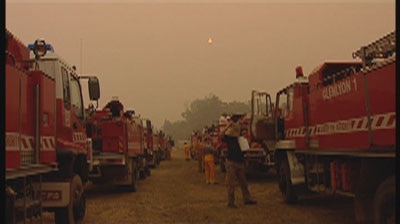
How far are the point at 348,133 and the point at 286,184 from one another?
11.6 ft

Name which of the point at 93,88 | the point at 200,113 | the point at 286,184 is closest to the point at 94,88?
the point at 93,88

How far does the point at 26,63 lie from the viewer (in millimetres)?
5969

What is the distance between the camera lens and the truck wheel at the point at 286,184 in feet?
32.1

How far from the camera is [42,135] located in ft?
18.3

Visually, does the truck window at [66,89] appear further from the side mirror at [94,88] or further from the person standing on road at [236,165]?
the person standing on road at [236,165]

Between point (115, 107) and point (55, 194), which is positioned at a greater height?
point (115, 107)

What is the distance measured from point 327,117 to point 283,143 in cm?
244

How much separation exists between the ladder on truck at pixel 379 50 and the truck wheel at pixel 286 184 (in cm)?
406

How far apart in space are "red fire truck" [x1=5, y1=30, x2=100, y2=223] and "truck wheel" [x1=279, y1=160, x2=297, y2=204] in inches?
173

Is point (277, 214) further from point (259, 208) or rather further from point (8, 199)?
point (8, 199)

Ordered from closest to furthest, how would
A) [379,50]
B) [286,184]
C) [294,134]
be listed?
[379,50] → [294,134] → [286,184]

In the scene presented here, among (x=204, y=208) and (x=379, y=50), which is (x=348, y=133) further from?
(x=204, y=208)

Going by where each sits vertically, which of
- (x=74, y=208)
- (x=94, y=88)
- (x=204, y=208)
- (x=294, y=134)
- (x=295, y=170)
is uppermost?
(x=94, y=88)

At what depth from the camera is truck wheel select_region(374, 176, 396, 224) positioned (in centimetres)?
531
